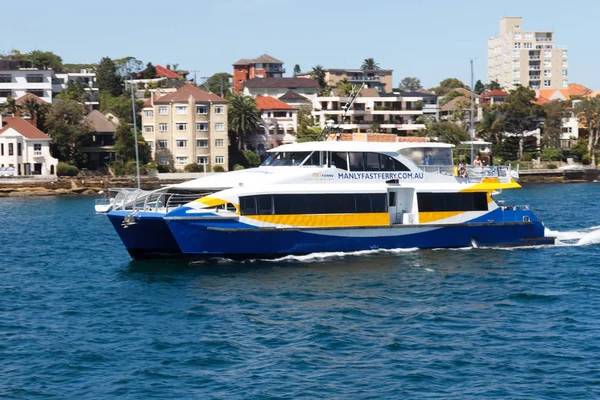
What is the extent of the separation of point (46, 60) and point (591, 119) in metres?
74.5

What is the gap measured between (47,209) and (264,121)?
45.0m

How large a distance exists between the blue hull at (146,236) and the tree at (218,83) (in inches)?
4198

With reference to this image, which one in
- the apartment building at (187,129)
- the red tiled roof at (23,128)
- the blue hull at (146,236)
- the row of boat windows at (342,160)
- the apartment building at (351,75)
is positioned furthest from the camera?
the apartment building at (351,75)

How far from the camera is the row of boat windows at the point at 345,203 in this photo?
3162 centimetres

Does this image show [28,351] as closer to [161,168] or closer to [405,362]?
[405,362]

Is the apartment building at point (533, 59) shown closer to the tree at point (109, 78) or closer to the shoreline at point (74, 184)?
the tree at point (109, 78)

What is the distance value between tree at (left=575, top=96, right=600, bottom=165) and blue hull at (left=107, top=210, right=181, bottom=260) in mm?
84049

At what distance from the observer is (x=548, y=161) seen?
103250 mm

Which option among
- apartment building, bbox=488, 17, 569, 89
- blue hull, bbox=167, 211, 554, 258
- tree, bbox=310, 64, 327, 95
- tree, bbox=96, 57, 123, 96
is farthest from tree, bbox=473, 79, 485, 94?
blue hull, bbox=167, 211, 554, 258

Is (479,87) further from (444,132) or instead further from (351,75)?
(444,132)

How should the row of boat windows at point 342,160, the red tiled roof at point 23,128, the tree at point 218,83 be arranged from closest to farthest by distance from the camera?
the row of boat windows at point 342,160, the red tiled roof at point 23,128, the tree at point 218,83

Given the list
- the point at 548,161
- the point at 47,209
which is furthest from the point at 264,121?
the point at 47,209

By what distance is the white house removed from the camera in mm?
82875

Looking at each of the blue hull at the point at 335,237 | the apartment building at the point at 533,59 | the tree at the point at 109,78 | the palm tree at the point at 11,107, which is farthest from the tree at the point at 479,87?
the blue hull at the point at 335,237
